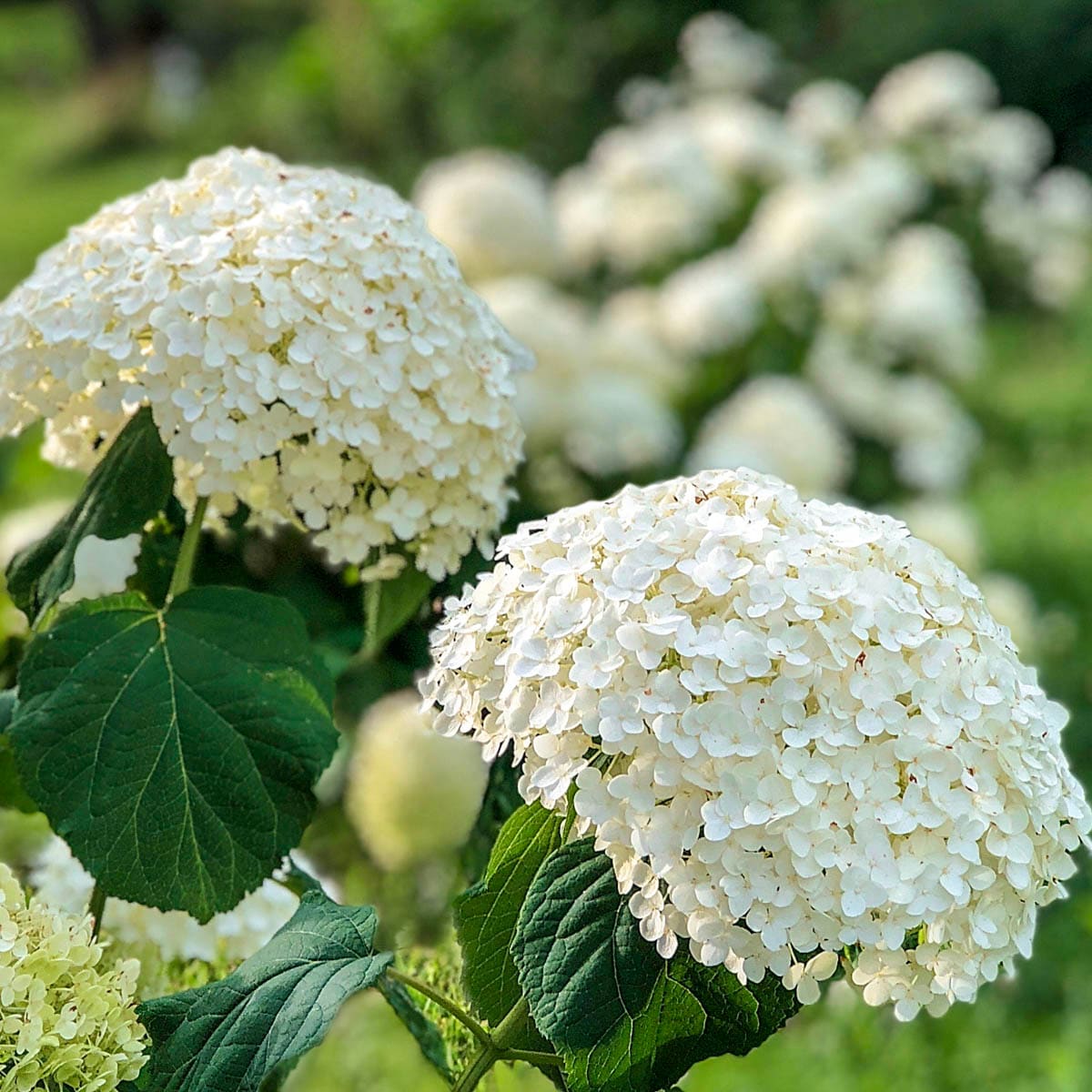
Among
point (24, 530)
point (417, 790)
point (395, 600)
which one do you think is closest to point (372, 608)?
point (395, 600)

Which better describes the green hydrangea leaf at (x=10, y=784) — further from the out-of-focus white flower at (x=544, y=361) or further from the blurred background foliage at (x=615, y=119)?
the out-of-focus white flower at (x=544, y=361)

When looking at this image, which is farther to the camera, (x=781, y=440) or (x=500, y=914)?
(x=781, y=440)

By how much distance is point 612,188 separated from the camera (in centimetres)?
359

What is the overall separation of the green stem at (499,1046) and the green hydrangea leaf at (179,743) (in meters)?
0.16

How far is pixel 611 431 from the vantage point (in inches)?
107

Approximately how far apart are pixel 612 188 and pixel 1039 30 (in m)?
4.55

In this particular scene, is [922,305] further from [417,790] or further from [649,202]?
[417,790]

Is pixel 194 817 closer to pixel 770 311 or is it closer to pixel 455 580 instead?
pixel 455 580

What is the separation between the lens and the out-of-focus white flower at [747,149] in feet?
12.3

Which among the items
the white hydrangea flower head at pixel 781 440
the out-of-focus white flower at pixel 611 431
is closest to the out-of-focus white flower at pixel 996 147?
the white hydrangea flower head at pixel 781 440

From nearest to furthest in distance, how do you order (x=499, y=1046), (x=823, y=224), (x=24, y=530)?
(x=499, y=1046), (x=24, y=530), (x=823, y=224)

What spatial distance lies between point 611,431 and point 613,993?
2.03 metres

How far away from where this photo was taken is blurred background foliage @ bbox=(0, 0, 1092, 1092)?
7.03 feet

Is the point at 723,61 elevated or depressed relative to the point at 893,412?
elevated
